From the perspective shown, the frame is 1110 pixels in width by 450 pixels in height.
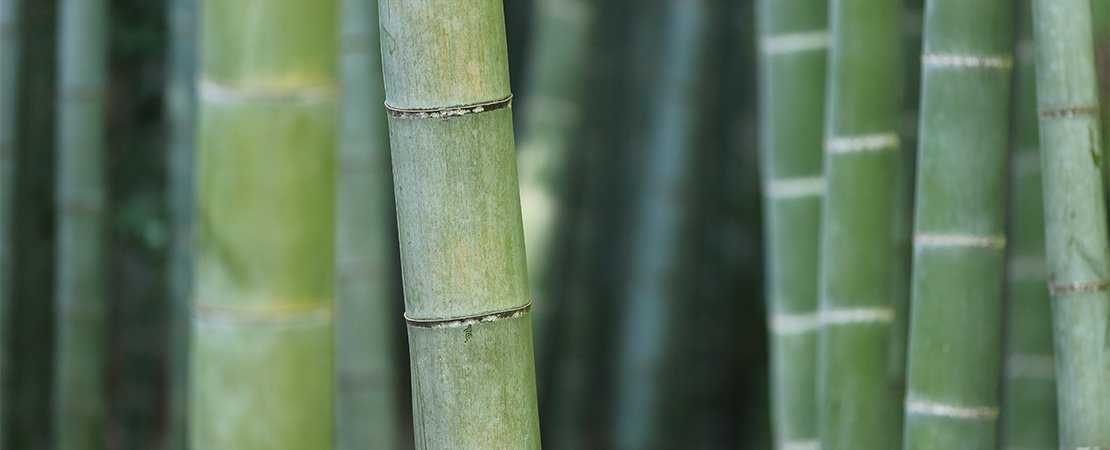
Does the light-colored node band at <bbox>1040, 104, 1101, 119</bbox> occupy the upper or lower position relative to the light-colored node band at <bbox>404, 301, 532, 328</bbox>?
upper

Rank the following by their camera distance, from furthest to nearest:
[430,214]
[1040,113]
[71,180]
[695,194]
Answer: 1. [695,194]
2. [71,180]
3. [1040,113]
4. [430,214]

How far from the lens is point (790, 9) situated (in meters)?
1.21

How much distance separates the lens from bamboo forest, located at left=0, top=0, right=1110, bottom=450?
2.25 feet

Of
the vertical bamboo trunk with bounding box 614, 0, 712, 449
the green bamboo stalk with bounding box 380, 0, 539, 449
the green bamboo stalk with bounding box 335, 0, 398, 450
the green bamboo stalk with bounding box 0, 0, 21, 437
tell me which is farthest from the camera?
the vertical bamboo trunk with bounding box 614, 0, 712, 449

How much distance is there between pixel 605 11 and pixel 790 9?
1.52 meters

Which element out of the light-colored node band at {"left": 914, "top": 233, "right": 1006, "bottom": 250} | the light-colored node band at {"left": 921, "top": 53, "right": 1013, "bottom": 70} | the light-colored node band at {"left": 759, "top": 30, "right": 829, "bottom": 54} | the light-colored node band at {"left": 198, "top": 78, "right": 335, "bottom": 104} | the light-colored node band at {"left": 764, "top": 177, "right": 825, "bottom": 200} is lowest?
the light-colored node band at {"left": 914, "top": 233, "right": 1006, "bottom": 250}

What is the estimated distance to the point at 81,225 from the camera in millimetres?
2045

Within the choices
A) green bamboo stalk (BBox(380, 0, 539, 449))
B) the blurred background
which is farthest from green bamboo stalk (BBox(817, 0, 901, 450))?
the blurred background

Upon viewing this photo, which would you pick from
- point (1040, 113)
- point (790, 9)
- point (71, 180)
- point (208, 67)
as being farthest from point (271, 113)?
point (71, 180)

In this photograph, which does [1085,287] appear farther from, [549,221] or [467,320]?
[549,221]

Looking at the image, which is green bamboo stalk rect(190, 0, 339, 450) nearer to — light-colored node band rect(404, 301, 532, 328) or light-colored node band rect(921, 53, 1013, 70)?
light-colored node band rect(404, 301, 532, 328)

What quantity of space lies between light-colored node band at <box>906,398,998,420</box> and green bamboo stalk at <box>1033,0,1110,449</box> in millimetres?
95

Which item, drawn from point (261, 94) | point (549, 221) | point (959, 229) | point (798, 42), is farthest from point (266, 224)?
point (549, 221)

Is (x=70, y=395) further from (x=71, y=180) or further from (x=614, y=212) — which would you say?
(x=614, y=212)
